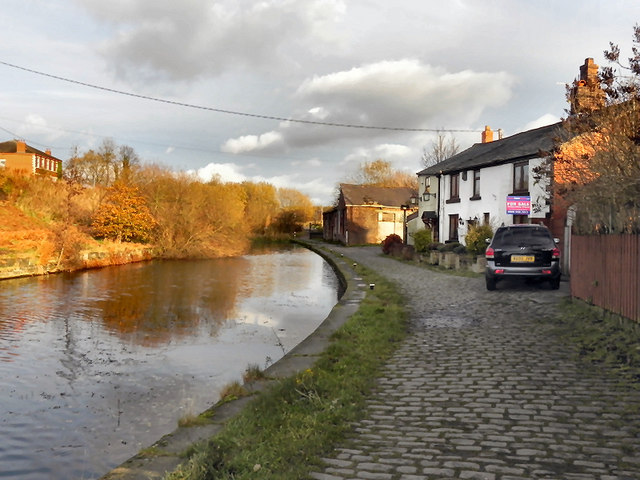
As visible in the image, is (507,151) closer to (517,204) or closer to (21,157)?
(517,204)

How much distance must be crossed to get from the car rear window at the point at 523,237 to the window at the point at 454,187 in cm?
1676

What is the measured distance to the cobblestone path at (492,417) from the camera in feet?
12.3

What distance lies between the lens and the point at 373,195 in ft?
186

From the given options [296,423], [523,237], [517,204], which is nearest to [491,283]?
[523,237]

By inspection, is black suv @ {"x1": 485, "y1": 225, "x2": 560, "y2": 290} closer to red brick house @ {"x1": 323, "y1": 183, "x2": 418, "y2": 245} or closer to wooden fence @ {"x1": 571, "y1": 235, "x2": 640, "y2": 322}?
wooden fence @ {"x1": 571, "y1": 235, "x2": 640, "y2": 322}

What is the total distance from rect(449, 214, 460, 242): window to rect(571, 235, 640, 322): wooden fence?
62.5 feet

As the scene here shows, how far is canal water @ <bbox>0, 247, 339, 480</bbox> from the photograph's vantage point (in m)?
5.50

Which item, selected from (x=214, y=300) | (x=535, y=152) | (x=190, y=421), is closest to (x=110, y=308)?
(x=214, y=300)

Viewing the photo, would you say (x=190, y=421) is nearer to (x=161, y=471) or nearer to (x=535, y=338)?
(x=161, y=471)

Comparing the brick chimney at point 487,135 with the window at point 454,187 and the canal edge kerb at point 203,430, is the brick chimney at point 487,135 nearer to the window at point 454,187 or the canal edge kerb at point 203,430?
the window at point 454,187

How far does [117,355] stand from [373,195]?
49030 millimetres

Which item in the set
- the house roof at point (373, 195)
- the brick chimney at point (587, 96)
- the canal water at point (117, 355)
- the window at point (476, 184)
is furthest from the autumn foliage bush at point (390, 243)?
the brick chimney at point (587, 96)

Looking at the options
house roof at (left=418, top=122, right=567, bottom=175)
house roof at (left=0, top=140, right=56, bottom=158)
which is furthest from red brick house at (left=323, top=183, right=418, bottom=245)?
house roof at (left=0, top=140, right=56, bottom=158)

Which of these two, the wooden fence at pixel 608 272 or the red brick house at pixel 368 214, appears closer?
the wooden fence at pixel 608 272
